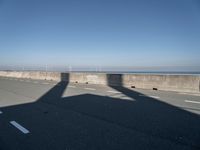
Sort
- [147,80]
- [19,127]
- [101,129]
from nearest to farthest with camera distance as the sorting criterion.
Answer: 1. [101,129]
2. [19,127]
3. [147,80]

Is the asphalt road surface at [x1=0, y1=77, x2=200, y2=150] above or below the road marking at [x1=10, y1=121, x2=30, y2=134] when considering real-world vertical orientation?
above

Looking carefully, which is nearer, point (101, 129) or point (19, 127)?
point (101, 129)

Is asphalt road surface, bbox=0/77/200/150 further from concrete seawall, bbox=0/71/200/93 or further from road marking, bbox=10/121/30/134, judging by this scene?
concrete seawall, bbox=0/71/200/93

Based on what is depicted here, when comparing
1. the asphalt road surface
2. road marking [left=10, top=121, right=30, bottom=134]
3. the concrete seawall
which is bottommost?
road marking [left=10, top=121, right=30, bottom=134]

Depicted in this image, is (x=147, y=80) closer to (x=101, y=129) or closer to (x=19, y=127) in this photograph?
(x=101, y=129)

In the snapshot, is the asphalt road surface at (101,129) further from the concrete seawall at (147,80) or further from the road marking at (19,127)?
the concrete seawall at (147,80)

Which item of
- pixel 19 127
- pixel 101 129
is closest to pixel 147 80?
pixel 101 129

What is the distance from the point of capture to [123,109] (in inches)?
271

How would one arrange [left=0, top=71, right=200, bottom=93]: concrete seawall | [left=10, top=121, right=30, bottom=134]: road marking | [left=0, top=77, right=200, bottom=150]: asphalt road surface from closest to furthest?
[left=0, top=77, right=200, bottom=150]: asphalt road surface < [left=10, top=121, right=30, bottom=134]: road marking < [left=0, top=71, right=200, bottom=93]: concrete seawall

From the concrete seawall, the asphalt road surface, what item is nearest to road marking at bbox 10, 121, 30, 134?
the asphalt road surface

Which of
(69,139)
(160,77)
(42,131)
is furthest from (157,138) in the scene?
(160,77)

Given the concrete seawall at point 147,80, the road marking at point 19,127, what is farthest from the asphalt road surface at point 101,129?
the concrete seawall at point 147,80

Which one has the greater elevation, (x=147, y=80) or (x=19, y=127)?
(x=147, y=80)

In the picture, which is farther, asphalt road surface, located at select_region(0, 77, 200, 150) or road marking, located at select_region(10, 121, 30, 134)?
road marking, located at select_region(10, 121, 30, 134)
